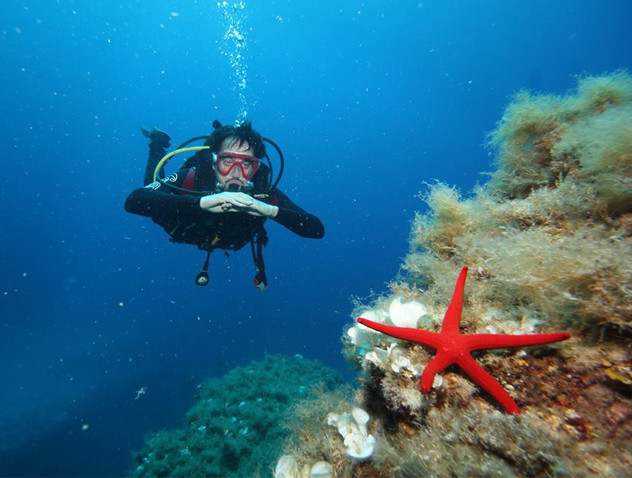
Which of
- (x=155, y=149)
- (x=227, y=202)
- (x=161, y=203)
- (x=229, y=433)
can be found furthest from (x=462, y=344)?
(x=155, y=149)

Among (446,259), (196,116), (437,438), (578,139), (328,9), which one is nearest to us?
(437,438)

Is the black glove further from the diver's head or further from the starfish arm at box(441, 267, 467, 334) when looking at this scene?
the starfish arm at box(441, 267, 467, 334)

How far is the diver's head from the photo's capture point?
6.43m

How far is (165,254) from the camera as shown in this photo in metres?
84.9

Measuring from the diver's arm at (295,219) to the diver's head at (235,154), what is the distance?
84cm

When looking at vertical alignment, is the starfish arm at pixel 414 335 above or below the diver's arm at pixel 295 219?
below

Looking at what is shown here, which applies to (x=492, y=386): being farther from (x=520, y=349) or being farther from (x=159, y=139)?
(x=159, y=139)

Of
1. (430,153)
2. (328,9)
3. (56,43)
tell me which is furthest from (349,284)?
(56,43)

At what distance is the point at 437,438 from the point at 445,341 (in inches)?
25.3

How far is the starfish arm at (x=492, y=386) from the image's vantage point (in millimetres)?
1838

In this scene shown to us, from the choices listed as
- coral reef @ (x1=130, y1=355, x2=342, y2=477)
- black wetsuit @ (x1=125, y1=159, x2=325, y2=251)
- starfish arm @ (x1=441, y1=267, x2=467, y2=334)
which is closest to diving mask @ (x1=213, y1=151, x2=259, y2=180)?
black wetsuit @ (x1=125, y1=159, x2=325, y2=251)

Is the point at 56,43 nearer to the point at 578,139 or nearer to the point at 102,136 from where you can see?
the point at 102,136

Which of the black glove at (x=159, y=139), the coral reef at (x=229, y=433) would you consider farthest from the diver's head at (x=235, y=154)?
the coral reef at (x=229, y=433)

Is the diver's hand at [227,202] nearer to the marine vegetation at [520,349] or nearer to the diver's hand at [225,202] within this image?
the diver's hand at [225,202]
